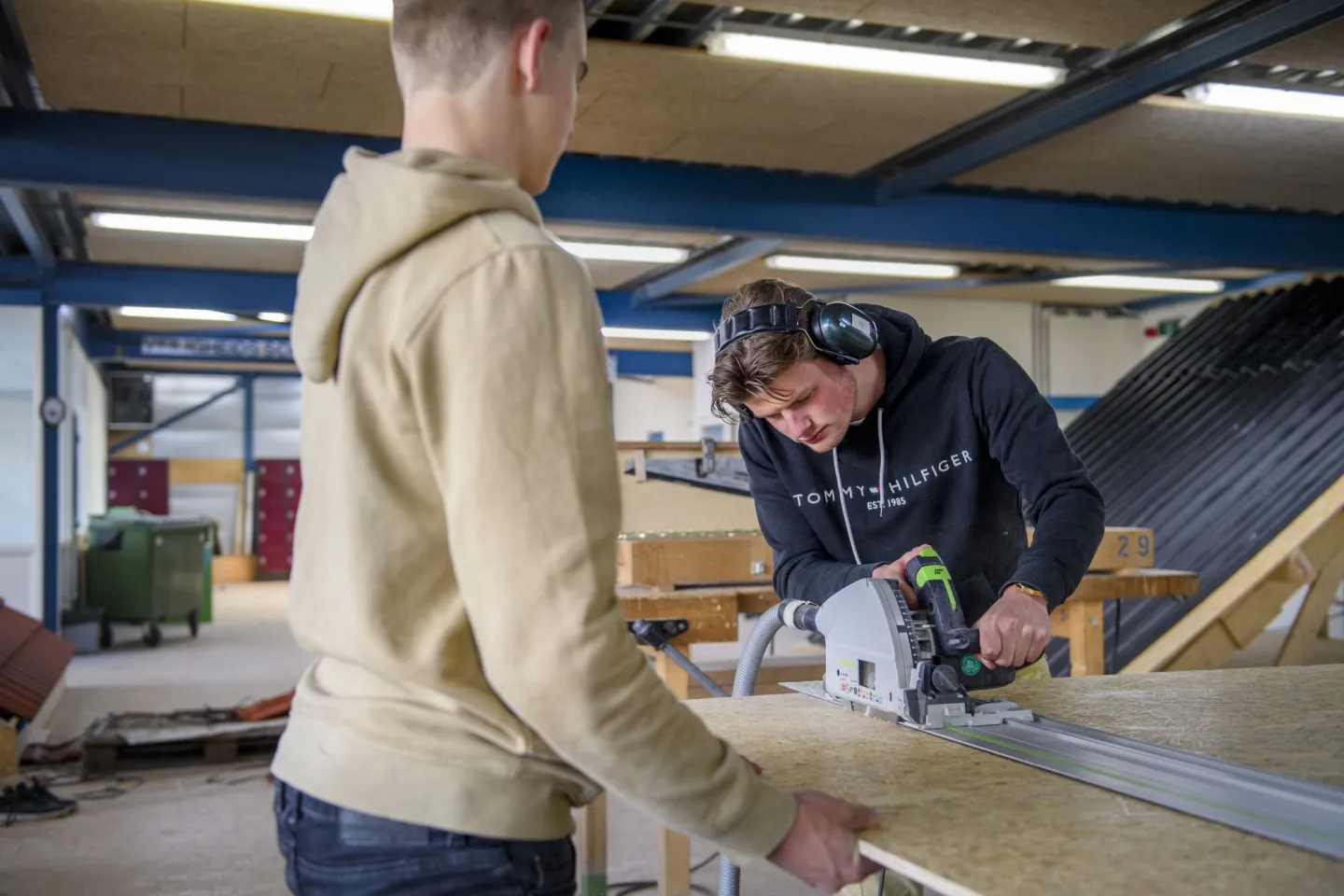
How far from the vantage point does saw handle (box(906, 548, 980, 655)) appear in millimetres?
1700

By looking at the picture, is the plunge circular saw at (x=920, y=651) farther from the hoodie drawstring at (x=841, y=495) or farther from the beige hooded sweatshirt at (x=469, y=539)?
the beige hooded sweatshirt at (x=469, y=539)

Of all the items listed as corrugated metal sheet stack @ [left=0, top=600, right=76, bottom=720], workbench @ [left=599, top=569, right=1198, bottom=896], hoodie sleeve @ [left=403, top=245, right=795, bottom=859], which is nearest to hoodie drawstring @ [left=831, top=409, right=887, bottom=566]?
workbench @ [left=599, top=569, right=1198, bottom=896]

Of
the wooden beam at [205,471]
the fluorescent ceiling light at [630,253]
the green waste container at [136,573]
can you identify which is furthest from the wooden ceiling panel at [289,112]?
the wooden beam at [205,471]

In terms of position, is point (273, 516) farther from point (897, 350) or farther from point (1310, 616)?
point (897, 350)

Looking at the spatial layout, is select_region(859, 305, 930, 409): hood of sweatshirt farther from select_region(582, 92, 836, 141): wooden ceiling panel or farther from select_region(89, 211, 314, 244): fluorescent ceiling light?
select_region(89, 211, 314, 244): fluorescent ceiling light

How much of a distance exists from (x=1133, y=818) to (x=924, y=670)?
46 cm

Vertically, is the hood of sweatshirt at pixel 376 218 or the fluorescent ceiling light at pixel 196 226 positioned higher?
the fluorescent ceiling light at pixel 196 226

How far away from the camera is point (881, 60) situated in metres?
3.98

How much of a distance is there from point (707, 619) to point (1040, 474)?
1.89 m

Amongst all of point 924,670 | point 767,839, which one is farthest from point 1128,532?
point 767,839

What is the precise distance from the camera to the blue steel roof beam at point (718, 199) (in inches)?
184

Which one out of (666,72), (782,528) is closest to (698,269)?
(666,72)

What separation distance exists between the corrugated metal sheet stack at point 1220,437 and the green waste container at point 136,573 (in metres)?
7.52

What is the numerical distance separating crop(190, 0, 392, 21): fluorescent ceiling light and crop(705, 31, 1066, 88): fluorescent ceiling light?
108cm
